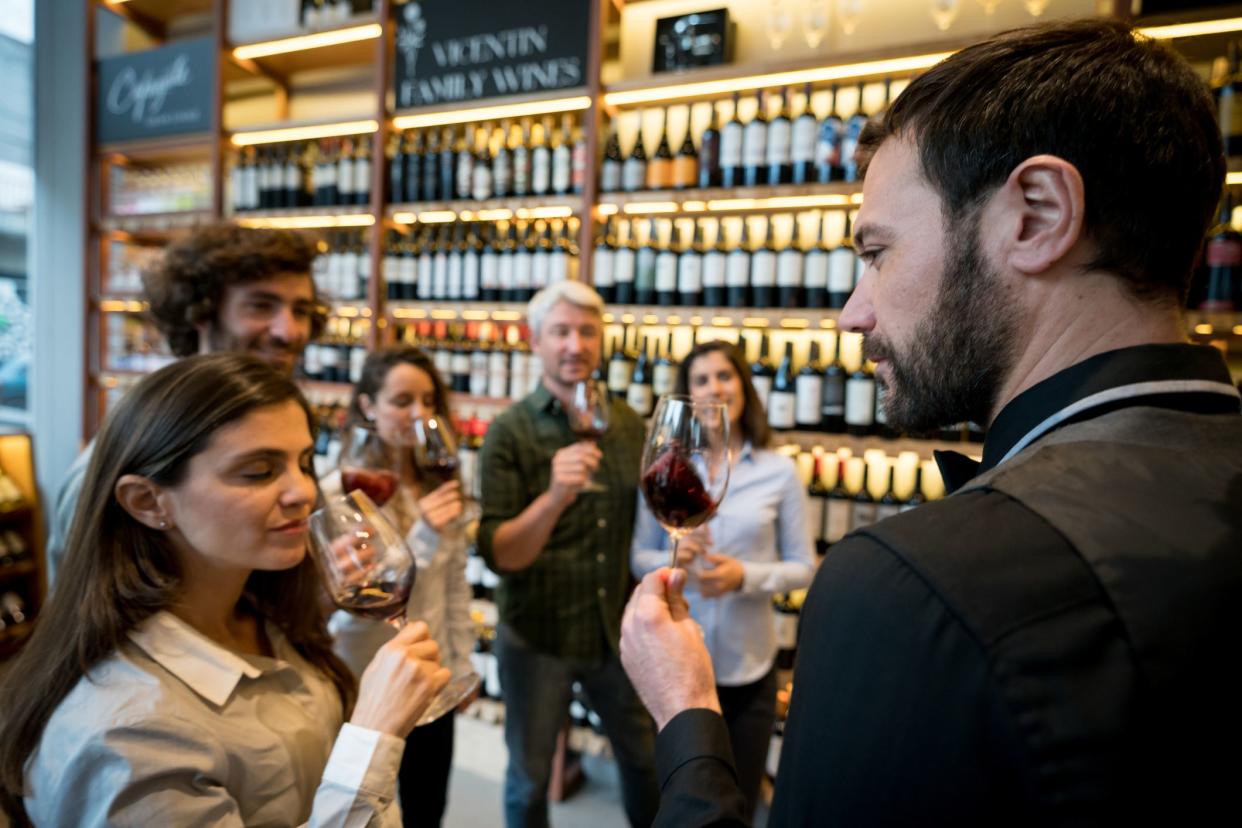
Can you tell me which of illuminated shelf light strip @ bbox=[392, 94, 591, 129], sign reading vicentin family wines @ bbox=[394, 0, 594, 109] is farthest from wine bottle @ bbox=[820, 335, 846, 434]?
sign reading vicentin family wines @ bbox=[394, 0, 594, 109]

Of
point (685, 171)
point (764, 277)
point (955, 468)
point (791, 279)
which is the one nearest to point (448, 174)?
point (685, 171)

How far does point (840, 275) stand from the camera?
2885mm

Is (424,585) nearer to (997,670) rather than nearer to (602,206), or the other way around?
(997,670)

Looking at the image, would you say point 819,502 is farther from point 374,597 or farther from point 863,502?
point 374,597

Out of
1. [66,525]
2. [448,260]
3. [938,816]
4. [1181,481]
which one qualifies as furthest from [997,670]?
[448,260]

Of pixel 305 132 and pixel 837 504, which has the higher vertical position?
pixel 305 132

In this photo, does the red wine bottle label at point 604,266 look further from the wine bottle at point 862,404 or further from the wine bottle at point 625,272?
the wine bottle at point 862,404

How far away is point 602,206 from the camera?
3.35 meters

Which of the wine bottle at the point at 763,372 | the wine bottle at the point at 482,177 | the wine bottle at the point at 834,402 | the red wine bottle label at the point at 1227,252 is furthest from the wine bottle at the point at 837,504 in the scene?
the wine bottle at the point at 482,177

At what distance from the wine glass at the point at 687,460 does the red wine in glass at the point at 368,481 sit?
31.6 inches

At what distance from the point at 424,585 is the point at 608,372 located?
1.61 metres

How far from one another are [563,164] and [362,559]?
8.82 ft

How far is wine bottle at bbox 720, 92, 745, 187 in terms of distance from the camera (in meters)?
3.11

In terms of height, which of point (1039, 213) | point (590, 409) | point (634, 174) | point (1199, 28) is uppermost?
point (1199, 28)
